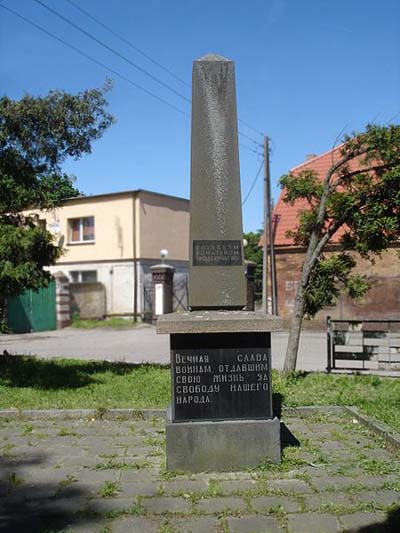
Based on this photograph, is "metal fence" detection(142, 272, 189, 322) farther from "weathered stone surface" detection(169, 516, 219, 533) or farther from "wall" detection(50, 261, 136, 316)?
"weathered stone surface" detection(169, 516, 219, 533)

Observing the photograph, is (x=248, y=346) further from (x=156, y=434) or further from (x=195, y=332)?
(x=156, y=434)

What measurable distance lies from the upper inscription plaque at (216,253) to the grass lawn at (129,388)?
2380 mm

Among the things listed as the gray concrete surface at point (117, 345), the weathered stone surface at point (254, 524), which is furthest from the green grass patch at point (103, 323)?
the weathered stone surface at point (254, 524)

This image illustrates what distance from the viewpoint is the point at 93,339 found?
18891mm

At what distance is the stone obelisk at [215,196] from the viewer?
510 centimetres

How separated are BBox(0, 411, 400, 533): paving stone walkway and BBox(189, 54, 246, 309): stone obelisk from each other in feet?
4.88

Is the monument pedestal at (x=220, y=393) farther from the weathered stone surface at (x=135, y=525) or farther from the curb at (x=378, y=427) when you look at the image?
the curb at (x=378, y=427)

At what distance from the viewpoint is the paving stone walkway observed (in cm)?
355

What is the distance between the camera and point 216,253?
5113 mm

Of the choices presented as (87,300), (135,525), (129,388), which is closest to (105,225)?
(87,300)

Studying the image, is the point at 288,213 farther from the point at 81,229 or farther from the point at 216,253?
the point at 216,253

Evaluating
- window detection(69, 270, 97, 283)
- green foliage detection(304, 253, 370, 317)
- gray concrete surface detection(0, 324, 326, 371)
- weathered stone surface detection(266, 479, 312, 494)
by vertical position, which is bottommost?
gray concrete surface detection(0, 324, 326, 371)

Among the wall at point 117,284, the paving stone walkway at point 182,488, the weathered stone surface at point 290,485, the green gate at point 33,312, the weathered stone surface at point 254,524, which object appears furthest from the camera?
the wall at point 117,284

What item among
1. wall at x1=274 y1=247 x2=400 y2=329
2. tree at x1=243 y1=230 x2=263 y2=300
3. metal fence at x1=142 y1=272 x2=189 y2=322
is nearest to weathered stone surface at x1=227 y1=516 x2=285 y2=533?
wall at x1=274 y1=247 x2=400 y2=329
